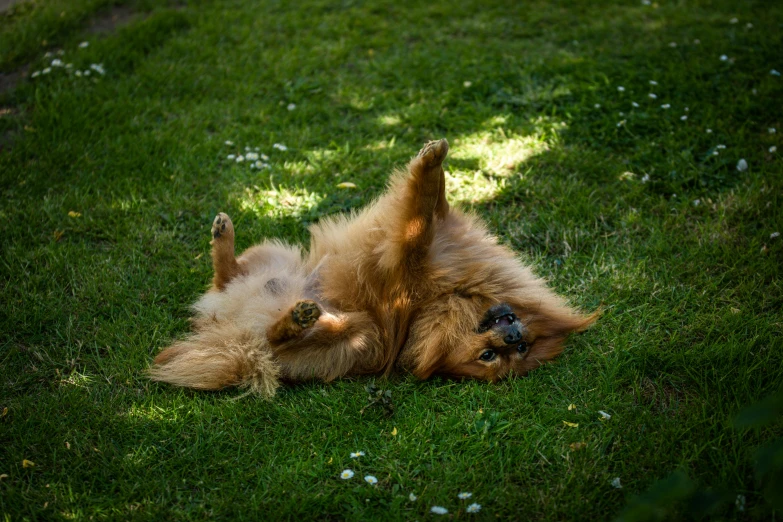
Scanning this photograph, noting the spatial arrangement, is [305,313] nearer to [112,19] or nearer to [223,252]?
[223,252]

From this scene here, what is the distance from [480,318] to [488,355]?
0.22m

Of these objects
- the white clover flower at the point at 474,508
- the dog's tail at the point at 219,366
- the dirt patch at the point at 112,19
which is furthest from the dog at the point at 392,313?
the dirt patch at the point at 112,19

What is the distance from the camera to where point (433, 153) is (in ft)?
11.1

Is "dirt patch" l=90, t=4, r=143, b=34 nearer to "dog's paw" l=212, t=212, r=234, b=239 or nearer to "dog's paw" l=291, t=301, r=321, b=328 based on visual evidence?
"dog's paw" l=212, t=212, r=234, b=239

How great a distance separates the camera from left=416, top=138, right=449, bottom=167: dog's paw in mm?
3365

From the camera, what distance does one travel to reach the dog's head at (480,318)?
3.48m

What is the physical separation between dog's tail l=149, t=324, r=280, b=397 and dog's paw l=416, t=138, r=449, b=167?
4.52ft

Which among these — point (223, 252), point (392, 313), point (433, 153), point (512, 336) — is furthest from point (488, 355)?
point (223, 252)

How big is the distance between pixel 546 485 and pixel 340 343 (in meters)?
1.35

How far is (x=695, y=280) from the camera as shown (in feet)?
12.9

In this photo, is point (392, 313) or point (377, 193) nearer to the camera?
point (392, 313)

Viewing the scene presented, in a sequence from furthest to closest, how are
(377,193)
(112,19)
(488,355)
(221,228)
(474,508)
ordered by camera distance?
(112,19), (377,193), (221,228), (488,355), (474,508)

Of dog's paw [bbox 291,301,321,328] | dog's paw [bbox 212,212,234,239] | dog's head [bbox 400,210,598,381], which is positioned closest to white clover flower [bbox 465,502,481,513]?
dog's head [bbox 400,210,598,381]

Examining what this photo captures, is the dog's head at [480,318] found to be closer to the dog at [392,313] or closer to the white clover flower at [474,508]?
the dog at [392,313]
